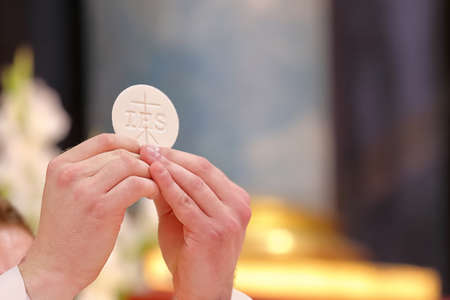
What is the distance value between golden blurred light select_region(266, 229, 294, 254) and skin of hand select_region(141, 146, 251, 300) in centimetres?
299

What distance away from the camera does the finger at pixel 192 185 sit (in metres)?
0.73

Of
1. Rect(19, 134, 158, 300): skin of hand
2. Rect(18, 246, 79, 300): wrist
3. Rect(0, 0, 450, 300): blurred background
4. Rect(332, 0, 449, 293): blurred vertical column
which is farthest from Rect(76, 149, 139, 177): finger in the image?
Rect(332, 0, 449, 293): blurred vertical column

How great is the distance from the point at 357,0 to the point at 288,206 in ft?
4.00

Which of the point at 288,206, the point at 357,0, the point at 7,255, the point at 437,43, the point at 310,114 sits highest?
the point at 357,0

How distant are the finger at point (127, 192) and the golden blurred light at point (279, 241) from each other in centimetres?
309

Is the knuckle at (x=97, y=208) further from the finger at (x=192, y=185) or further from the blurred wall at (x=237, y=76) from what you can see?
the blurred wall at (x=237, y=76)

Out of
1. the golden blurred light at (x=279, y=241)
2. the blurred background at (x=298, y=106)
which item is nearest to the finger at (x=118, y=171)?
the blurred background at (x=298, y=106)

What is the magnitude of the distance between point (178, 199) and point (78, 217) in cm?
11

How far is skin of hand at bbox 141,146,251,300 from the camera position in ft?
2.39

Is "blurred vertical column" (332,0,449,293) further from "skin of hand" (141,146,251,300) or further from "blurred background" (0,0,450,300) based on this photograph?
"skin of hand" (141,146,251,300)

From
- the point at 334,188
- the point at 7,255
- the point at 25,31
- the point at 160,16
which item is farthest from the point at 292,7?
the point at 7,255

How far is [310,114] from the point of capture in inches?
152

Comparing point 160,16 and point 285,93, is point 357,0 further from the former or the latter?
point 160,16

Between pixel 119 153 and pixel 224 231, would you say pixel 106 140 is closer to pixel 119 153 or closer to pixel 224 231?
pixel 119 153
